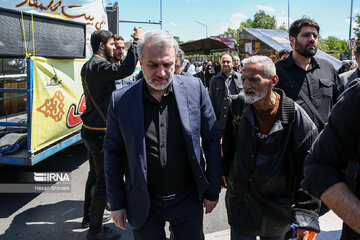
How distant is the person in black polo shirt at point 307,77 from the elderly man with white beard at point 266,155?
0.77 m

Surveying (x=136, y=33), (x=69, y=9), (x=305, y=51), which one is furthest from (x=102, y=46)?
(x=69, y=9)

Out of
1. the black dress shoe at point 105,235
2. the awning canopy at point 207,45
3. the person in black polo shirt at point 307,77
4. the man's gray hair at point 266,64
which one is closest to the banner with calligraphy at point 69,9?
the black dress shoe at point 105,235

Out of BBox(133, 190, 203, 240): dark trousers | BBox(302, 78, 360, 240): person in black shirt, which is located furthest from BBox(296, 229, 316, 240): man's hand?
BBox(133, 190, 203, 240): dark trousers

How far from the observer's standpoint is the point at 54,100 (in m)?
4.02

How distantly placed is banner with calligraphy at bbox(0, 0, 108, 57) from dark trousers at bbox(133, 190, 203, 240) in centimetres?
497

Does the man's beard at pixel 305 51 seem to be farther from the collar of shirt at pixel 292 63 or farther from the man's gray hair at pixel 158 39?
the man's gray hair at pixel 158 39

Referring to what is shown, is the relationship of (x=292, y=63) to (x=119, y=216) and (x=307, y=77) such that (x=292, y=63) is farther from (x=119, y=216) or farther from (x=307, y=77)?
(x=119, y=216)

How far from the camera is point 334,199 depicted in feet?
3.31

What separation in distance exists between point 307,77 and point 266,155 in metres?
1.29

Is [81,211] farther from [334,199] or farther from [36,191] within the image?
[334,199]

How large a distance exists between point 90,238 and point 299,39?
2.96m

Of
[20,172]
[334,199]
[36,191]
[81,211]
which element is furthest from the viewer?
[20,172]

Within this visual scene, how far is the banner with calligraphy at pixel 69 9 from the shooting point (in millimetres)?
5570

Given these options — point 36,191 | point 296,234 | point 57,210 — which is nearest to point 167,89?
point 296,234
